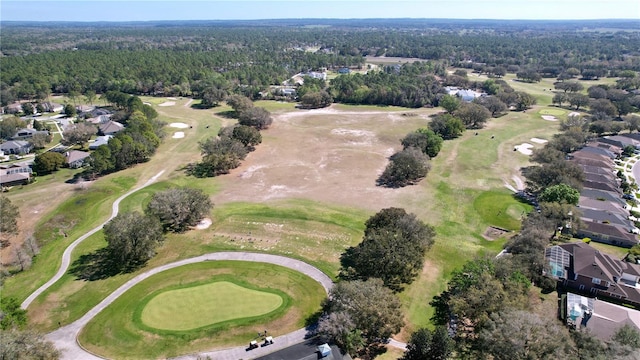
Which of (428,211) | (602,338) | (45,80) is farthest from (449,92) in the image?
(45,80)

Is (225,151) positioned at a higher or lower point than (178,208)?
higher

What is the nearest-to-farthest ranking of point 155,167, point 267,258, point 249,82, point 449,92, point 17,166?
point 267,258 < point 17,166 < point 155,167 < point 449,92 < point 249,82

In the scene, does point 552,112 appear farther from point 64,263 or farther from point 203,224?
point 64,263

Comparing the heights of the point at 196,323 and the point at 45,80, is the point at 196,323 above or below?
below

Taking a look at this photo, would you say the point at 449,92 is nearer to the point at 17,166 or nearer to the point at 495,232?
the point at 495,232

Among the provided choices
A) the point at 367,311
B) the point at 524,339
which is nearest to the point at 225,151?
the point at 367,311

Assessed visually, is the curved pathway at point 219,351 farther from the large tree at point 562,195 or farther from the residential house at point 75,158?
the residential house at point 75,158

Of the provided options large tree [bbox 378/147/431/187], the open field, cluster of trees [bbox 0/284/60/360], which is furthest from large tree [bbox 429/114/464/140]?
cluster of trees [bbox 0/284/60/360]
